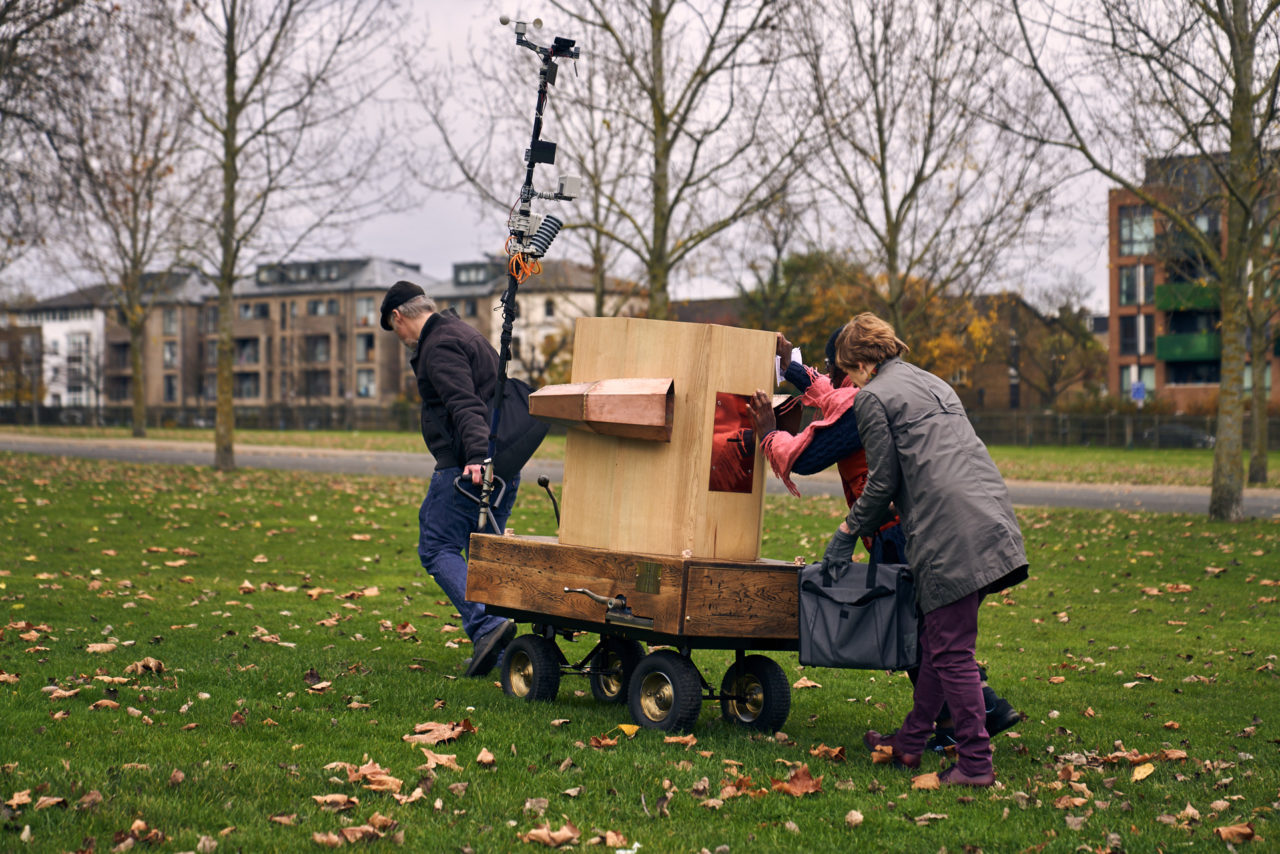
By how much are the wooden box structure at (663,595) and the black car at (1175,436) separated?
4753 centimetres

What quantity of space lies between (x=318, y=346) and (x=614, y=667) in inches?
3812

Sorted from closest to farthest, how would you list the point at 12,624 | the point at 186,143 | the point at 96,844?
the point at 96,844, the point at 12,624, the point at 186,143

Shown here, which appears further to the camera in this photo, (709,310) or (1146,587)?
(709,310)

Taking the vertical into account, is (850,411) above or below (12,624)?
above

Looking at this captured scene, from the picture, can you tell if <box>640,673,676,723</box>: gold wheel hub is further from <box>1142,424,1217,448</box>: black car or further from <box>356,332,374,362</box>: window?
<box>356,332,374,362</box>: window

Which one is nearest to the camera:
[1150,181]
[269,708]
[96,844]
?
[96,844]

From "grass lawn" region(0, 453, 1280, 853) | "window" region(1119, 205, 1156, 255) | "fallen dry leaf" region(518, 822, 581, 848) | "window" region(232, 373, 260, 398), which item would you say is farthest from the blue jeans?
"window" region(232, 373, 260, 398)

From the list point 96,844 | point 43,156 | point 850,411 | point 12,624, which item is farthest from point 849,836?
point 43,156

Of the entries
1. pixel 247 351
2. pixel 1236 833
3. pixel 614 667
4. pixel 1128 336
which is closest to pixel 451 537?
pixel 614 667

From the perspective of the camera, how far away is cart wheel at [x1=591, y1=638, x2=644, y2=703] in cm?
601

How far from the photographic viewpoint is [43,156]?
15703mm

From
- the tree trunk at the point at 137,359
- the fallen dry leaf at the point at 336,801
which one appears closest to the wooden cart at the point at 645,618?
the fallen dry leaf at the point at 336,801

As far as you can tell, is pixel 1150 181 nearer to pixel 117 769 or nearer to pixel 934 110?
pixel 934 110

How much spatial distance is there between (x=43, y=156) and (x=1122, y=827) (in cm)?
1594
